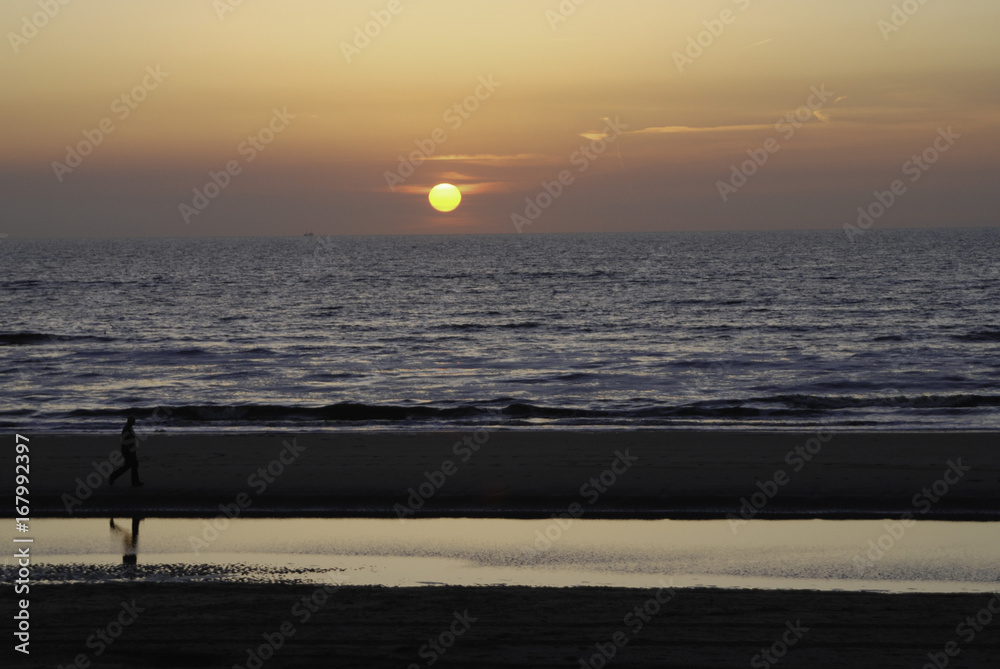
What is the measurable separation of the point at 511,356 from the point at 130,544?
29.6 metres

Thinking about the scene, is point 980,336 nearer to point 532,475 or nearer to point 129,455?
point 532,475

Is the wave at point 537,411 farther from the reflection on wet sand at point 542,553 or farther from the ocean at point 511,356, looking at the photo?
the reflection on wet sand at point 542,553

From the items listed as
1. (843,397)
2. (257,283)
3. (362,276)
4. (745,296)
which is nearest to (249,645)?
(843,397)

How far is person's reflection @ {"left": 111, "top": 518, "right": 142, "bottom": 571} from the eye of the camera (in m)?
11.8

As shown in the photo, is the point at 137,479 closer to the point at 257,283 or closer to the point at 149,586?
the point at 149,586

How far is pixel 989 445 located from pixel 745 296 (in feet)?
181

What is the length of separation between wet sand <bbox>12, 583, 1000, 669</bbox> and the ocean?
14754mm

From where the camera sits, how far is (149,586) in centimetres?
1054

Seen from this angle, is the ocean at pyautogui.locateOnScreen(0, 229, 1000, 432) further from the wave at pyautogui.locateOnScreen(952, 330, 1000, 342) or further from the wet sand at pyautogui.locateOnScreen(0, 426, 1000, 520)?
the wet sand at pyautogui.locateOnScreen(0, 426, 1000, 520)

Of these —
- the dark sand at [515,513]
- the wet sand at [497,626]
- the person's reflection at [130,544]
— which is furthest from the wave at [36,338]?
the wet sand at [497,626]

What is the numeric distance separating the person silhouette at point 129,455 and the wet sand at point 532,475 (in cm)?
22

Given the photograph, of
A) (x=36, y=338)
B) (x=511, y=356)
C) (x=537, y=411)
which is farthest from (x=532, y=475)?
(x=36, y=338)

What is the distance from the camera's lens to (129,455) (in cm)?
1534

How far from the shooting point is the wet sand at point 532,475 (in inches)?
580
